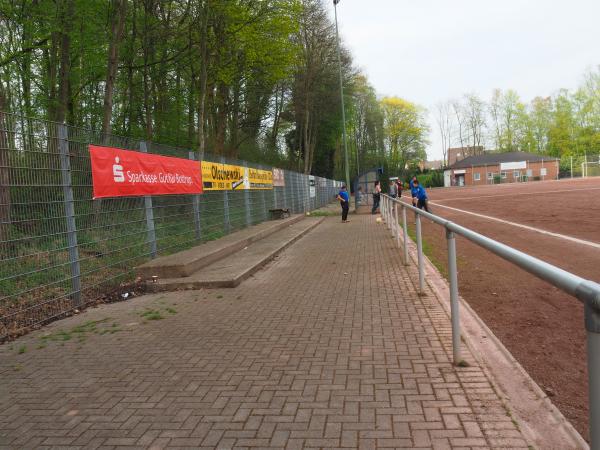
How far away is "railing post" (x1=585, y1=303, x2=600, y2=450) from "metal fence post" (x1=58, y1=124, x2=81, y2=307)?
6.18 metres

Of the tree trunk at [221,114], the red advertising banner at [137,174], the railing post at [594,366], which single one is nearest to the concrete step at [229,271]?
the red advertising banner at [137,174]

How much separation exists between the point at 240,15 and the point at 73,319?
552 inches

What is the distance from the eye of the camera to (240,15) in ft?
55.3

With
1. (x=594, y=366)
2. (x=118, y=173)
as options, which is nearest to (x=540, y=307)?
(x=594, y=366)

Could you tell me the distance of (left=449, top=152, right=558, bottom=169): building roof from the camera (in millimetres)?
77500

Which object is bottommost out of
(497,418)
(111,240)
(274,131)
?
(497,418)

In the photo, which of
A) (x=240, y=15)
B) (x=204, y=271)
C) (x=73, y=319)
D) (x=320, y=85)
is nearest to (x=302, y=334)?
(x=73, y=319)

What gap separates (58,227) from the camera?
615cm

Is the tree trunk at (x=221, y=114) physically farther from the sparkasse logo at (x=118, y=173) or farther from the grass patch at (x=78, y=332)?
the grass patch at (x=78, y=332)

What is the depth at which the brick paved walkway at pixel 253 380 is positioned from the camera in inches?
112

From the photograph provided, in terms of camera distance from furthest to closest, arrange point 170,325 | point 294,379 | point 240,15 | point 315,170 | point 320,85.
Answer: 1. point 315,170
2. point 320,85
3. point 240,15
4. point 170,325
5. point 294,379

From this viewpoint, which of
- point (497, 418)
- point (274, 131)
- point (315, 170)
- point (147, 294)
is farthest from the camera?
point (315, 170)

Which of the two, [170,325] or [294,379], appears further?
[170,325]

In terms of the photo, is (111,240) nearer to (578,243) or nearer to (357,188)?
(578,243)
